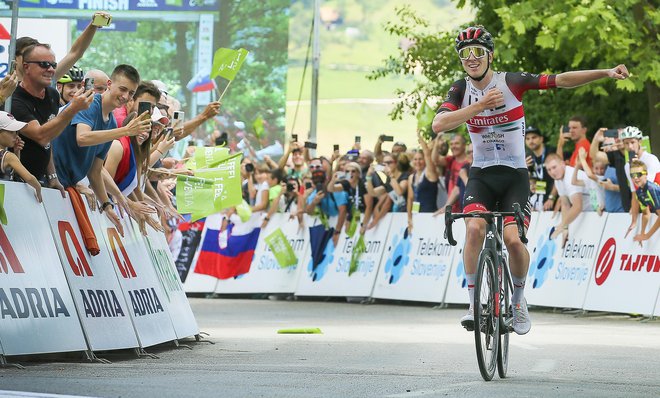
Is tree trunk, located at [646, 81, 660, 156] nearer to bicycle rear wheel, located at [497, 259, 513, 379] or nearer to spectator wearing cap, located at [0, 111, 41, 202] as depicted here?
bicycle rear wheel, located at [497, 259, 513, 379]

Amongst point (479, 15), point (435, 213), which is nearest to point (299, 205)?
point (435, 213)

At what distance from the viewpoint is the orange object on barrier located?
11844 millimetres

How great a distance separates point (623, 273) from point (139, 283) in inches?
343

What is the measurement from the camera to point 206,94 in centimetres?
4309

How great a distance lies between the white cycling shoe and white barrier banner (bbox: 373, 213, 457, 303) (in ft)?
36.2

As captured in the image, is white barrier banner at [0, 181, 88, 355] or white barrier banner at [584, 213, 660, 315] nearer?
white barrier banner at [0, 181, 88, 355]

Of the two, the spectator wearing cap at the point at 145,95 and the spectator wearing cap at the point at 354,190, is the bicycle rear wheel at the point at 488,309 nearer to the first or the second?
the spectator wearing cap at the point at 145,95

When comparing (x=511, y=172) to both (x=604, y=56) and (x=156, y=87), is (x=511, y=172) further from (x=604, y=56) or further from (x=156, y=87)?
(x=604, y=56)

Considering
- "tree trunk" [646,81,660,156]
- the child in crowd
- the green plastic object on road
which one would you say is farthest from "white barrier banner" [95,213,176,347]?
"tree trunk" [646,81,660,156]

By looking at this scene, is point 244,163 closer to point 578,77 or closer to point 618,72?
point 578,77

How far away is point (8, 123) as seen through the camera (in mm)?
11000

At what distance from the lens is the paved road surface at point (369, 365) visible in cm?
938

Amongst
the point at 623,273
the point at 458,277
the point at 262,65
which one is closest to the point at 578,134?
the point at 623,273

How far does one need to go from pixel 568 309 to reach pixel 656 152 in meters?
6.57
